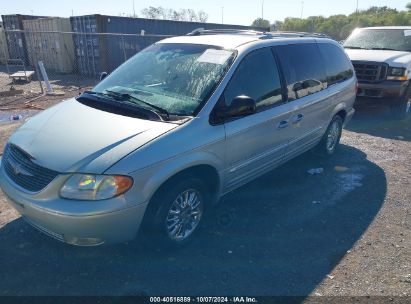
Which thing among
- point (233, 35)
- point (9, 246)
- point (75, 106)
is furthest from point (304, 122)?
point (9, 246)

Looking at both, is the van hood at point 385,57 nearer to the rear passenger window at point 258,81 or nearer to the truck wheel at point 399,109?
the truck wheel at point 399,109

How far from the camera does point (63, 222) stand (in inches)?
105

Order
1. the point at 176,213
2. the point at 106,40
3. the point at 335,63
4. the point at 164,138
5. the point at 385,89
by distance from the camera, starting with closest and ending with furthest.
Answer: the point at 164,138
the point at 176,213
the point at 335,63
the point at 385,89
the point at 106,40

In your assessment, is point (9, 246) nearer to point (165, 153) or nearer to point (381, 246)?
point (165, 153)

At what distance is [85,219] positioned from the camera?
2.64 meters

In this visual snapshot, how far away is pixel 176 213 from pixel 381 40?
8.57 metres

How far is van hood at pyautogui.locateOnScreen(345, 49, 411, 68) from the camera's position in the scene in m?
7.93

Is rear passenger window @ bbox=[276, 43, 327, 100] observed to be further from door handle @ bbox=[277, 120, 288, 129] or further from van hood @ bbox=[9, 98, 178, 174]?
van hood @ bbox=[9, 98, 178, 174]

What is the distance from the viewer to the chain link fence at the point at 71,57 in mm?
13680

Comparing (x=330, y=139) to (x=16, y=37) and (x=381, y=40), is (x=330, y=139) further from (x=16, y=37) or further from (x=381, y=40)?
(x=16, y=37)

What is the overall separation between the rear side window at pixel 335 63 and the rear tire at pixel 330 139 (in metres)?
0.66

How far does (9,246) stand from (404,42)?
32.0 ft

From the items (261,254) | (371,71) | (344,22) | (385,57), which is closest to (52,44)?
(371,71)

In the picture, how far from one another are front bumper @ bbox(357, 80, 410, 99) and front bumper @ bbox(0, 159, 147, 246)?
711cm
